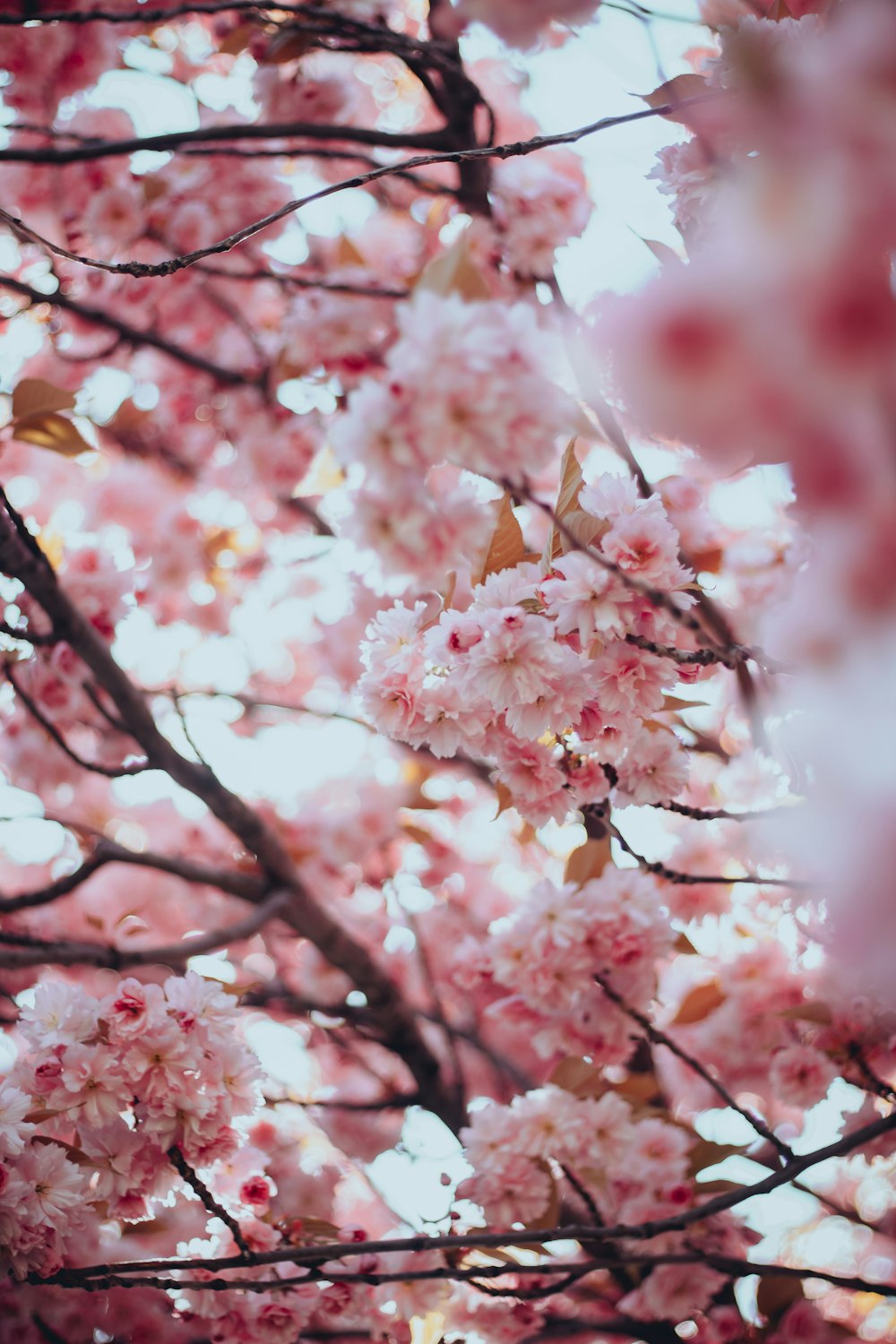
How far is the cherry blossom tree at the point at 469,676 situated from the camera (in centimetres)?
33

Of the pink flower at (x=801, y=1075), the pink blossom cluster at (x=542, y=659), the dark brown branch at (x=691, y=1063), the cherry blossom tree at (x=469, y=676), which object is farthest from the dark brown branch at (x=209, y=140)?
the pink flower at (x=801, y=1075)

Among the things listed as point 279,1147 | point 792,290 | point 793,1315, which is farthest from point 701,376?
point 279,1147

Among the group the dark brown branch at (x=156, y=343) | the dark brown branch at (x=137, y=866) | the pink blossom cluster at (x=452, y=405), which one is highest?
the dark brown branch at (x=156, y=343)

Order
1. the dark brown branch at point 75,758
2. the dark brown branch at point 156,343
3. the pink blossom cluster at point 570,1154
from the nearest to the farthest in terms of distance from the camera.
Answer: the pink blossom cluster at point 570,1154 < the dark brown branch at point 75,758 < the dark brown branch at point 156,343

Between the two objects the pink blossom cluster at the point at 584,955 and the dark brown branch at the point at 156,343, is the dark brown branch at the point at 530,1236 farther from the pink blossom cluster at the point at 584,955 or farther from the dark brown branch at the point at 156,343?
the dark brown branch at the point at 156,343

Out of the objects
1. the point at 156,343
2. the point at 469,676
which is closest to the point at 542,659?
the point at 469,676

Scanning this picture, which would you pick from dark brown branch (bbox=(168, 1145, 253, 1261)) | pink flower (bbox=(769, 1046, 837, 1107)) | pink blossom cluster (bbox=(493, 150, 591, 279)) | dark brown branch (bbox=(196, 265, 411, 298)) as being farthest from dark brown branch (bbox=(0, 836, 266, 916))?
pink blossom cluster (bbox=(493, 150, 591, 279))

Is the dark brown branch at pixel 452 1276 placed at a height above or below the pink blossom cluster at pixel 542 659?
below

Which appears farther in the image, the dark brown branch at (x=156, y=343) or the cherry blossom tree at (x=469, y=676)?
the dark brown branch at (x=156, y=343)

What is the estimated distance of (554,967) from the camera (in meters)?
1.15

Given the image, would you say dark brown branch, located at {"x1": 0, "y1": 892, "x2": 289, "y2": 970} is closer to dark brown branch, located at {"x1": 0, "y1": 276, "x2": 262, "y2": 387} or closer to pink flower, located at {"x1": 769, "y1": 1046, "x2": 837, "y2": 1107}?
pink flower, located at {"x1": 769, "y1": 1046, "x2": 837, "y2": 1107}

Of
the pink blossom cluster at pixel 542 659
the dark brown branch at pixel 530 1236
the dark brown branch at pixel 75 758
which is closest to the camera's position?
the pink blossom cluster at pixel 542 659

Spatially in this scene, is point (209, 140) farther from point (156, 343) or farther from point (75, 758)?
point (75, 758)

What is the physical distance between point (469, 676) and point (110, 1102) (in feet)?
1.93
